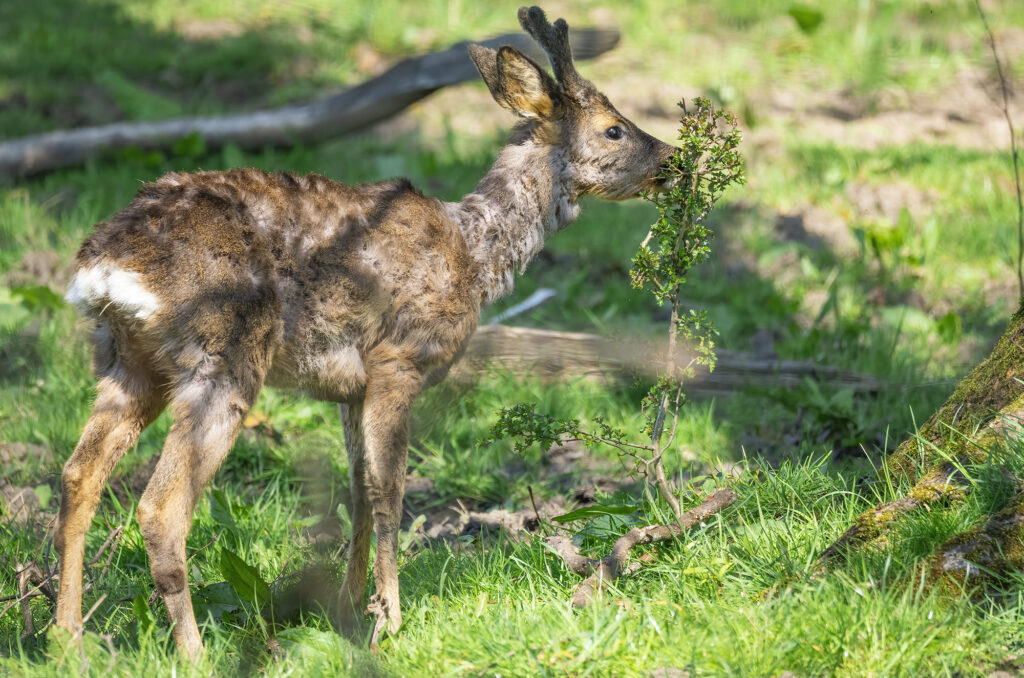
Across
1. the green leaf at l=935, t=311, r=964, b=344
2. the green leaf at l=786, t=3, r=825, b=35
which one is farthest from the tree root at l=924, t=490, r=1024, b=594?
the green leaf at l=786, t=3, r=825, b=35

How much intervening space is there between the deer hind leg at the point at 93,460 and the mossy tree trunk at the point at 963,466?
254 cm

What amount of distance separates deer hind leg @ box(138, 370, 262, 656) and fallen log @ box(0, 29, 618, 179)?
4.57m

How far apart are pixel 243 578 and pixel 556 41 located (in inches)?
101

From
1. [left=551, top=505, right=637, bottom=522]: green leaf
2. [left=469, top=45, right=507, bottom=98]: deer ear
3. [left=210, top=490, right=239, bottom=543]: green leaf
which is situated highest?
[left=469, top=45, right=507, bottom=98]: deer ear

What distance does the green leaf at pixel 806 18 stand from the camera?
1055 cm

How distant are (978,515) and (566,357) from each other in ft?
8.94

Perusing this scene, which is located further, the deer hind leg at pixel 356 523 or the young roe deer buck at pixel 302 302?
the deer hind leg at pixel 356 523

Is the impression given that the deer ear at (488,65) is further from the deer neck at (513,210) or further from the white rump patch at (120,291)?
the white rump patch at (120,291)

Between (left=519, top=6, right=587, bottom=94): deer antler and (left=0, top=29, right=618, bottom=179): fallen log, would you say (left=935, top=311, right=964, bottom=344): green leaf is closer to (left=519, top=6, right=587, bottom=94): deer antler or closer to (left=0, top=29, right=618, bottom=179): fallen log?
(left=519, top=6, right=587, bottom=94): deer antler

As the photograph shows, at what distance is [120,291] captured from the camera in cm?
356

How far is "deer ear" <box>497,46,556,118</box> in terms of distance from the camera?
14.5 ft

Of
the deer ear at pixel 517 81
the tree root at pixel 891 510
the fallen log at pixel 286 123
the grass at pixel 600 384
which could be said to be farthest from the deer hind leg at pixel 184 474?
the fallen log at pixel 286 123

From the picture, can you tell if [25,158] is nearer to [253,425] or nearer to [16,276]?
[16,276]

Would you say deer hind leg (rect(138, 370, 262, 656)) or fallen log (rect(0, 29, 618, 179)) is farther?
fallen log (rect(0, 29, 618, 179))
